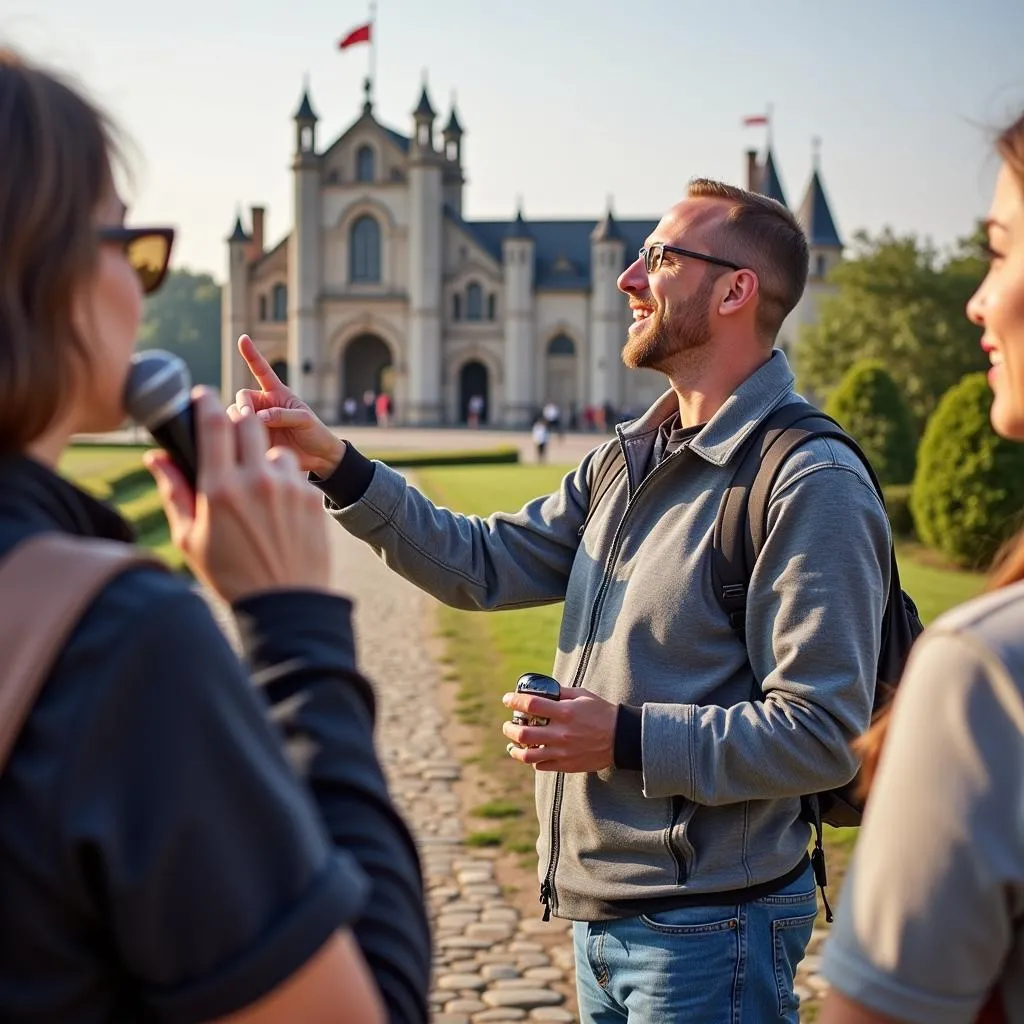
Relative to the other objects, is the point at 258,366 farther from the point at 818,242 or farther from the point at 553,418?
the point at 818,242

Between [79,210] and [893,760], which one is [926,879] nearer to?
[893,760]

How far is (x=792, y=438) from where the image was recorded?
8.56 feet

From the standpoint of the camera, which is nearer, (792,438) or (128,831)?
(128,831)

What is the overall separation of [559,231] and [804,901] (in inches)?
2291

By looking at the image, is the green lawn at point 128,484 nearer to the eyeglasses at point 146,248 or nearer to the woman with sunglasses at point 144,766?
the eyeglasses at point 146,248

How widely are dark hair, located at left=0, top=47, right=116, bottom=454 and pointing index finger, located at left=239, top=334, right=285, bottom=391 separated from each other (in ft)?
5.02

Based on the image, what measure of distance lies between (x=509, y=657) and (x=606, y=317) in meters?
44.8

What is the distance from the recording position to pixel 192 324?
97562mm

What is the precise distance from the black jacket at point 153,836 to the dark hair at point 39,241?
0.44 ft

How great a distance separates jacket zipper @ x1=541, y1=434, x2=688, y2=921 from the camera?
270 cm

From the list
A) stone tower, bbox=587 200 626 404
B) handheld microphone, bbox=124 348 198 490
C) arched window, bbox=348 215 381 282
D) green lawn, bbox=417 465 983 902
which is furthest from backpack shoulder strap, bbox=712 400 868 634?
arched window, bbox=348 215 381 282

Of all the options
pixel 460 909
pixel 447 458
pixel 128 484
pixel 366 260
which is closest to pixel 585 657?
pixel 460 909

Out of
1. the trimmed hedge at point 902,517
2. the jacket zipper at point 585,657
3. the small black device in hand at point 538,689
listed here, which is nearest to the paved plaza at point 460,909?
the small black device in hand at point 538,689

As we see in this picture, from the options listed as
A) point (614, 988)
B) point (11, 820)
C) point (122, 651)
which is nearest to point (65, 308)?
point (122, 651)
